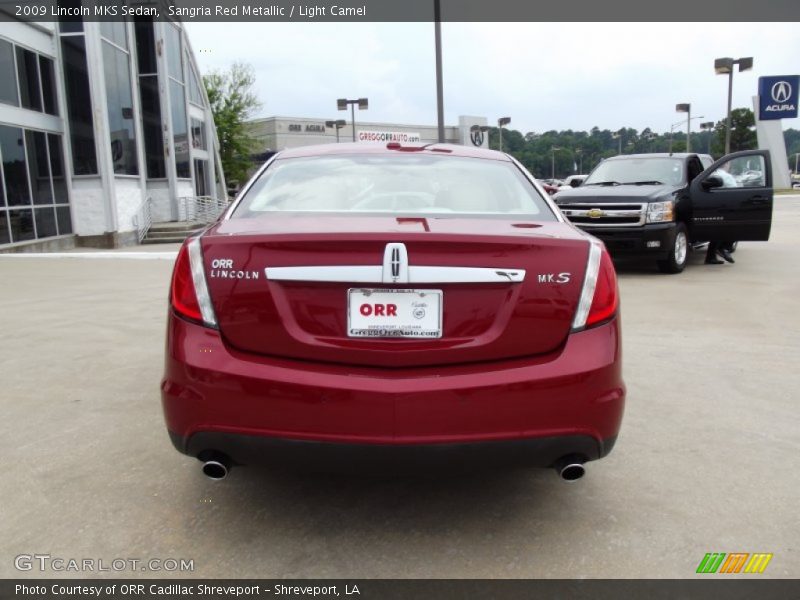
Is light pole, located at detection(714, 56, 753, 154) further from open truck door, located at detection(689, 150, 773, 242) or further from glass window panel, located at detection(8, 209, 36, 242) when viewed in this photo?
glass window panel, located at detection(8, 209, 36, 242)

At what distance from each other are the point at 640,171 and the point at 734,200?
163 centimetres

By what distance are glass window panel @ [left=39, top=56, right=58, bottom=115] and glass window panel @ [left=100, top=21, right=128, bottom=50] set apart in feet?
5.60

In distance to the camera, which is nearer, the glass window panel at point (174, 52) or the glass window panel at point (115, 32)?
the glass window panel at point (115, 32)

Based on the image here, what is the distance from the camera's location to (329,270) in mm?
2340

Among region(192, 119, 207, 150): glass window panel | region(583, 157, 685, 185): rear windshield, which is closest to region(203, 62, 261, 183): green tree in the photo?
region(192, 119, 207, 150): glass window panel

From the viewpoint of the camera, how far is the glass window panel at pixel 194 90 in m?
26.9

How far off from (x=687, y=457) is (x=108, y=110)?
60.4ft

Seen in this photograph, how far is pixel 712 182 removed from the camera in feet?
33.7

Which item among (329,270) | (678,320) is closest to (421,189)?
(329,270)

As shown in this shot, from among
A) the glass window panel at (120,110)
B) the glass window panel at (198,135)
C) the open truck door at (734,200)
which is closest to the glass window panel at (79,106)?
the glass window panel at (120,110)

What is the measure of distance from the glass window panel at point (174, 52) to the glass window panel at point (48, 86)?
6359mm

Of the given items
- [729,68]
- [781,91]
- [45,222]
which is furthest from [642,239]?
[781,91]

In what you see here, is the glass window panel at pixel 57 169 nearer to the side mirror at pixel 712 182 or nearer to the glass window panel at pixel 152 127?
the glass window panel at pixel 152 127

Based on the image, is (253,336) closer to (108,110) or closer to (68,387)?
(68,387)
